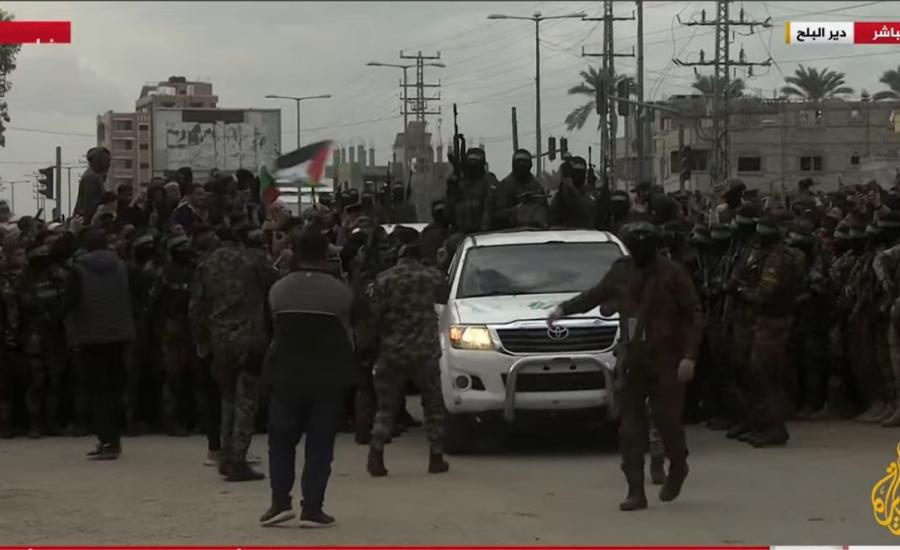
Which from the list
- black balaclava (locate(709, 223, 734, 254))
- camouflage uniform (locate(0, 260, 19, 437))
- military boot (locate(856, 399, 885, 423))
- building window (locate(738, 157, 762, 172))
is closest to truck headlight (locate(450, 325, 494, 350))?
black balaclava (locate(709, 223, 734, 254))

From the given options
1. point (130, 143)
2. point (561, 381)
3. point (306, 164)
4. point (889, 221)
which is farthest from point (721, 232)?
point (130, 143)

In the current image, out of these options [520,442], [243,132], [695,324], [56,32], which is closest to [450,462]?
[520,442]

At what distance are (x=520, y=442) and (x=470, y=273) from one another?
5.52ft

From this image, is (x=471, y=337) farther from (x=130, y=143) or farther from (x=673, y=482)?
(x=130, y=143)

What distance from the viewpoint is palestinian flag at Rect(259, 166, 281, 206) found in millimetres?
21947

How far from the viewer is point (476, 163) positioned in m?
17.5

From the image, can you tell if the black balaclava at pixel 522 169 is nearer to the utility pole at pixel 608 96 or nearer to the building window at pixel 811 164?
the utility pole at pixel 608 96

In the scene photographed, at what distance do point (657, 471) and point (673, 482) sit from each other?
104 cm

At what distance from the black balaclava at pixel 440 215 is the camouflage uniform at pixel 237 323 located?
5.89 meters

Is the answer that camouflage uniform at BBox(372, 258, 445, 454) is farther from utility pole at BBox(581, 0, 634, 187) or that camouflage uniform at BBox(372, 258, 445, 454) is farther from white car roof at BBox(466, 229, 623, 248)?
utility pole at BBox(581, 0, 634, 187)

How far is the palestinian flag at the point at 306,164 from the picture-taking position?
855 inches

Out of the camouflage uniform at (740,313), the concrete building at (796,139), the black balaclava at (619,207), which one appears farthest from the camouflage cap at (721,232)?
the concrete building at (796,139)

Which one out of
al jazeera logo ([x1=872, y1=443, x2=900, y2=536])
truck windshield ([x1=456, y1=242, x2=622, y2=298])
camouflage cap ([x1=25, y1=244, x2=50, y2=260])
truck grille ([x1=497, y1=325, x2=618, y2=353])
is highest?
camouflage cap ([x1=25, y1=244, x2=50, y2=260])

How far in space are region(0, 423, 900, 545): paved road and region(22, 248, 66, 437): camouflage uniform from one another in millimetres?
782
